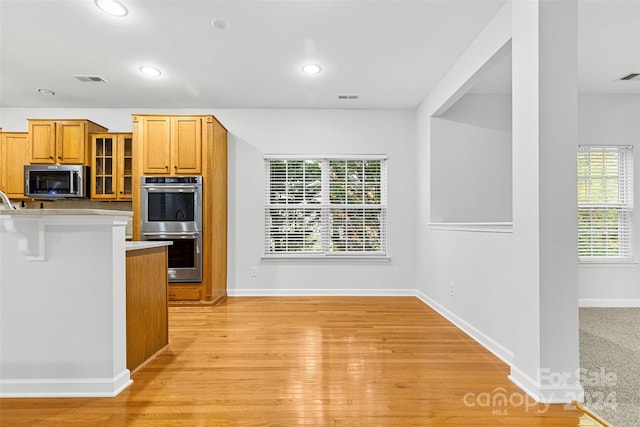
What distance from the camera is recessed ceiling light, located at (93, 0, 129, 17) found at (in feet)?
8.02

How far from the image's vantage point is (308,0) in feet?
7.95

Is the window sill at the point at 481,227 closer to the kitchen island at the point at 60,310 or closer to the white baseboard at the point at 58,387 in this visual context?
the kitchen island at the point at 60,310

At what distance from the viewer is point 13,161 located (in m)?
4.39

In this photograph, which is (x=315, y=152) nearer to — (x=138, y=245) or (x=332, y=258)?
Answer: (x=332, y=258)

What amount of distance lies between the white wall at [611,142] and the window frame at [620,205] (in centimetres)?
5

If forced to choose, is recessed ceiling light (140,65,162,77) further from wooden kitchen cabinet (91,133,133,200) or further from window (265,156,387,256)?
window (265,156,387,256)

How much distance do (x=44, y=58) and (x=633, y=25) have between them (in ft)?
17.7

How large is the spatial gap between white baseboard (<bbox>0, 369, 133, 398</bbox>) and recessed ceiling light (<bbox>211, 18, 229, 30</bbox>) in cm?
266

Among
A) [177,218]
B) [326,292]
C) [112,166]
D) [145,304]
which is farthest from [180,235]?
[326,292]


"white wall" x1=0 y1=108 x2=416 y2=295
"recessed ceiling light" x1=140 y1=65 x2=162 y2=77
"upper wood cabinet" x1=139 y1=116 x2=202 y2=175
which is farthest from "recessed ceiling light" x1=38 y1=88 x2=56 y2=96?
"recessed ceiling light" x1=140 y1=65 x2=162 y2=77

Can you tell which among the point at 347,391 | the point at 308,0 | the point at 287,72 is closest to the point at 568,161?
the point at 347,391

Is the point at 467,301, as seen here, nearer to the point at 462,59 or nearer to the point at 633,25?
the point at 462,59

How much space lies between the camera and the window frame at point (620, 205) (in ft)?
14.0

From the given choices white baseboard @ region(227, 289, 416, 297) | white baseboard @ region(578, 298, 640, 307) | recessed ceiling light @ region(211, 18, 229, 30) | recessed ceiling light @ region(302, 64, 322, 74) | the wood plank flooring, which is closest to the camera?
the wood plank flooring
